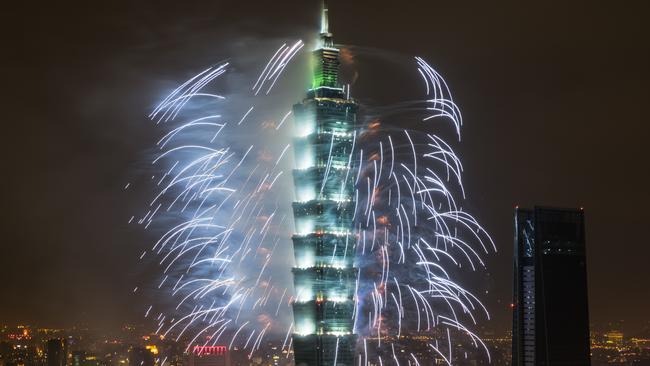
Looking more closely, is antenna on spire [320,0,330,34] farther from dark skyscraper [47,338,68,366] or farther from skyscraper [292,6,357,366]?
dark skyscraper [47,338,68,366]

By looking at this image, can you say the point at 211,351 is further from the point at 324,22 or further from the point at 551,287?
the point at 324,22

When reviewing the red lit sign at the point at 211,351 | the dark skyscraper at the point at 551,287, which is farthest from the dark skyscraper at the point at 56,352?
the dark skyscraper at the point at 551,287

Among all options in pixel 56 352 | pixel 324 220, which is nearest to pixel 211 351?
pixel 56 352

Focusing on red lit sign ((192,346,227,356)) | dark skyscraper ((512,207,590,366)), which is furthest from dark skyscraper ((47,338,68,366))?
dark skyscraper ((512,207,590,366))

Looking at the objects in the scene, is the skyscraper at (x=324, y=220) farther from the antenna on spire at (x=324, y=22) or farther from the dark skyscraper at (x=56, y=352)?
the dark skyscraper at (x=56, y=352)

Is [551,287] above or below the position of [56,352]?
above
